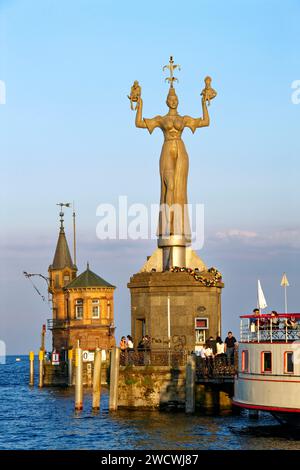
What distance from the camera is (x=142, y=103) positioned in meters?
76.6

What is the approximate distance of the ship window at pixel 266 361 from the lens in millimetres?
58125

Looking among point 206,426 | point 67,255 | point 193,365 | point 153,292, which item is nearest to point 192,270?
point 153,292

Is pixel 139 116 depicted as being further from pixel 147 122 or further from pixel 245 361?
pixel 245 361

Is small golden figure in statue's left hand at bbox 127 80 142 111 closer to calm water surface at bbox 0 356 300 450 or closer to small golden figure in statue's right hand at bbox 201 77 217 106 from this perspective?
small golden figure in statue's right hand at bbox 201 77 217 106

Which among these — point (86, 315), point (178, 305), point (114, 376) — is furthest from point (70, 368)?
point (114, 376)

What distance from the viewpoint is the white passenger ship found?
56.7m

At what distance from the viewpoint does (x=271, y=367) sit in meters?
57.9

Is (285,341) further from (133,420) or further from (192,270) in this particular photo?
(192,270)

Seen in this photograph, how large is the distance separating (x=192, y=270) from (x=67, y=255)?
2113 inches

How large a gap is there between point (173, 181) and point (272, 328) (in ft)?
62.0

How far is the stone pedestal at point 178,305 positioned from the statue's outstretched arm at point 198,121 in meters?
9.75

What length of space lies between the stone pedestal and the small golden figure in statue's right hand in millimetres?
11712
